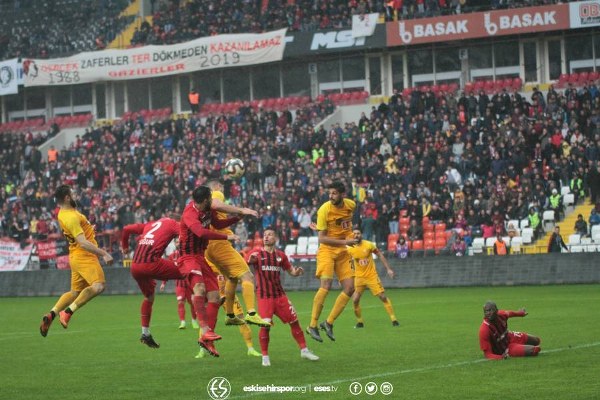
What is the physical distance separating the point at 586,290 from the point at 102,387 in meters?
18.4

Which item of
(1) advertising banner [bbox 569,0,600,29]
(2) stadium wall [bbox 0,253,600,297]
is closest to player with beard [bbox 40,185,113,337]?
(2) stadium wall [bbox 0,253,600,297]

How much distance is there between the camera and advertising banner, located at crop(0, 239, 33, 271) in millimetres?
43375

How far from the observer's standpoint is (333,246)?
19641 mm

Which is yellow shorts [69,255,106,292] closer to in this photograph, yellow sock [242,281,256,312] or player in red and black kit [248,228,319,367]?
yellow sock [242,281,256,312]

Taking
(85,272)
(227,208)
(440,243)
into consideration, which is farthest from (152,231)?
(440,243)

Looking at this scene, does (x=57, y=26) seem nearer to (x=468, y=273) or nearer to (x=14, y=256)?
(x=14, y=256)

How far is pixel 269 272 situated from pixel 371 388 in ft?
12.4

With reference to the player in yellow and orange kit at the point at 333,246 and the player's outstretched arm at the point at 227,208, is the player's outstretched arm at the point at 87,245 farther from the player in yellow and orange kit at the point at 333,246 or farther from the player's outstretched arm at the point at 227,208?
the player in yellow and orange kit at the point at 333,246

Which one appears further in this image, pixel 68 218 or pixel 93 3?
pixel 93 3

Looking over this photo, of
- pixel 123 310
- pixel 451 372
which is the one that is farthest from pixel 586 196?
pixel 451 372

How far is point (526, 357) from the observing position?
15.5 m

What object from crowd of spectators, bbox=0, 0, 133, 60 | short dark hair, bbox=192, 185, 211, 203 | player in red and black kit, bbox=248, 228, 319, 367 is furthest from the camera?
crowd of spectators, bbox=0, 0, 133, 60

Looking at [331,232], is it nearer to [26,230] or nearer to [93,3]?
[26,230]

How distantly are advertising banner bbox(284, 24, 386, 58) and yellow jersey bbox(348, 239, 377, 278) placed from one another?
27705mm
